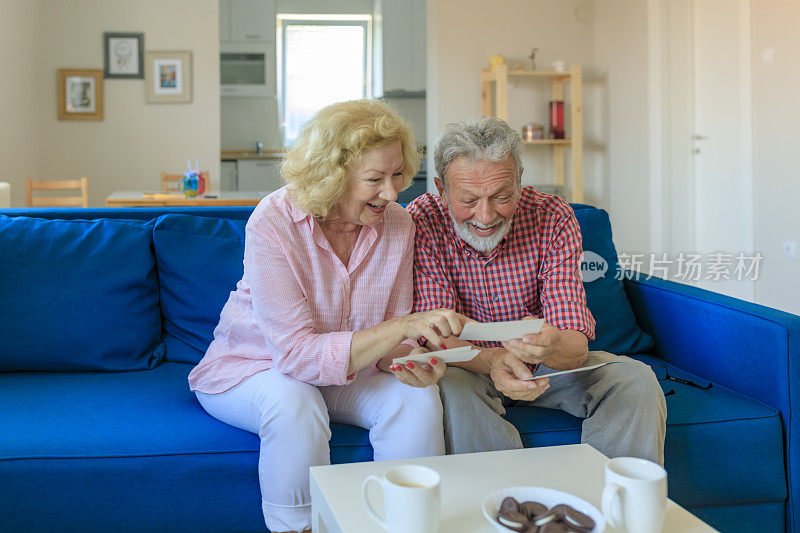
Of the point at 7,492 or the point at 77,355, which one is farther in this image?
the point at 77,355

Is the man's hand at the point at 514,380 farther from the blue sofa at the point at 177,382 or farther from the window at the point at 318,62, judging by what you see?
the window at the point at 318,62

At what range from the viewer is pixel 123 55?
666 cm

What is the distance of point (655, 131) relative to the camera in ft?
18.9

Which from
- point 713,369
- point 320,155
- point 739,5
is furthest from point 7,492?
point 739,5

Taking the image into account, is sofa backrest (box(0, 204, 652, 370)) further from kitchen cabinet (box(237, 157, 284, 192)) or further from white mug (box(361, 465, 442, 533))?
kitchen cabinet (box(237, 157, 284, 192))

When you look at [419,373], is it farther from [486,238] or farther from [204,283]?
[204,283]

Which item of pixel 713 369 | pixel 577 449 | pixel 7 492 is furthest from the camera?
pixel 713 369

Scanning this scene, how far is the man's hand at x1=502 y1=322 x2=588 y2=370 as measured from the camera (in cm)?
165

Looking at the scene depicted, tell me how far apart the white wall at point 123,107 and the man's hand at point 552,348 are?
5.40 meters

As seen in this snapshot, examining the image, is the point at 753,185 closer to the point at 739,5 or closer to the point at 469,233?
the point at 739,5

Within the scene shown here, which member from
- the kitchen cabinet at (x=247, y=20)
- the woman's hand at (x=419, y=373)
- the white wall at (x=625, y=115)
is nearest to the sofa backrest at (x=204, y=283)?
the woman's hand at (x=419, y=373)

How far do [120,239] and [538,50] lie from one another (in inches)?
202

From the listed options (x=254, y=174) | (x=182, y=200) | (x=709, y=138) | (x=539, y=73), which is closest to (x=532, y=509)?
(x=182, y=200)

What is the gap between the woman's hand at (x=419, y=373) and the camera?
161 cm
